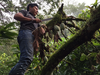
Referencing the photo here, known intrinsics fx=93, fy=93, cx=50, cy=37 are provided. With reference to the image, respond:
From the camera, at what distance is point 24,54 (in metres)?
1.43

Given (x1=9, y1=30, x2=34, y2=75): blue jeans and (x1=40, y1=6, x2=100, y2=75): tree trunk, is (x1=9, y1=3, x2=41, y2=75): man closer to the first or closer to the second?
(x1=9, y1=30, x2=34, y2=75): blue jeans

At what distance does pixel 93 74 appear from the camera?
247 cm

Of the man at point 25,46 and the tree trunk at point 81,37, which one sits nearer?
the tree trunk at point 81,37

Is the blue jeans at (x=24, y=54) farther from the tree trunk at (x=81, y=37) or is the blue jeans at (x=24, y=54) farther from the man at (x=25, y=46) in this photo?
the tree trunk at (x=81, y=37)

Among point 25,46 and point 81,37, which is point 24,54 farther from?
point 81,37

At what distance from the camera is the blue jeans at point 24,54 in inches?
52.1

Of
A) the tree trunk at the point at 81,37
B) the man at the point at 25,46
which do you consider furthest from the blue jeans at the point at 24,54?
the tree trunk at the point at 81,37

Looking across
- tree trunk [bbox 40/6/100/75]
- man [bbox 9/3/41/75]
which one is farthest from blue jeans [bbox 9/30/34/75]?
tree trunk [bbox 40/6/100/75]

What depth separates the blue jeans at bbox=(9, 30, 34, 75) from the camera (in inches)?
52.1

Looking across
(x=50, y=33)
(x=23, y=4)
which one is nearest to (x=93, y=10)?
(x=50, y=33)

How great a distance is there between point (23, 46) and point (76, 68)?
68.7 inches

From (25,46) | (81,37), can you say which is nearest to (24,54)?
(25,46)

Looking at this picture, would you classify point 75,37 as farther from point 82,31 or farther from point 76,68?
point 76,68

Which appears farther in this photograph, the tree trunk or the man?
the man
